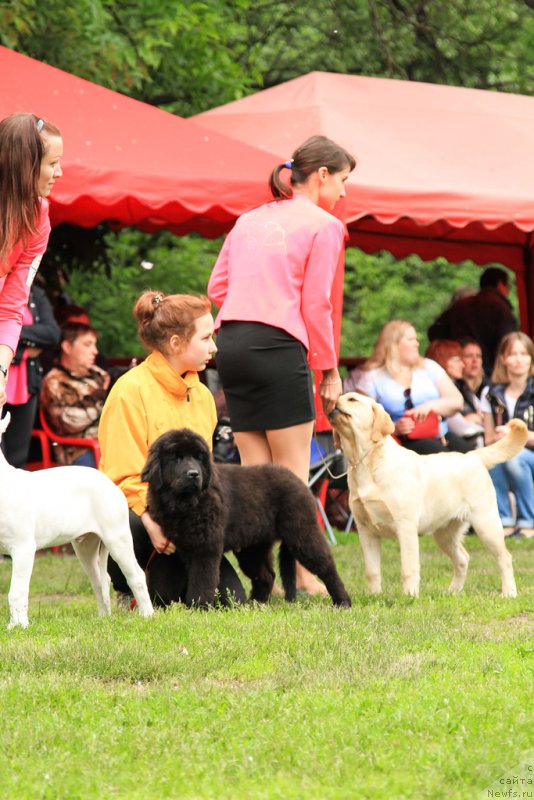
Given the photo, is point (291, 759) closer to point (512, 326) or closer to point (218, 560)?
point (218, 560)

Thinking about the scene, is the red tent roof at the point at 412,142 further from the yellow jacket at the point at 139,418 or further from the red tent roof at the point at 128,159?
the yellow jacket at the point at 139,418

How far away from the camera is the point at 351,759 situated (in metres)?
3.66

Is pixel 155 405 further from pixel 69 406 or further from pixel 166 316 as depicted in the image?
pixel 69 406

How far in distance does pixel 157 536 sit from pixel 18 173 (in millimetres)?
1904

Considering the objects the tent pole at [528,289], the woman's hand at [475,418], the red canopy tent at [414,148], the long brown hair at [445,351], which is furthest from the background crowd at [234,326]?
the tent pole at [528,289]

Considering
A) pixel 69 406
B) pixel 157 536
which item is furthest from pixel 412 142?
pixel 157 536

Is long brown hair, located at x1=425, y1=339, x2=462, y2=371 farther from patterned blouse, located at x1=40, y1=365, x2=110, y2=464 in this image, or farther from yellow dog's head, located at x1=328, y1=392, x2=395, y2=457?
yellow dog's head, located at x1=328, y1=392, x2=395, y2=457

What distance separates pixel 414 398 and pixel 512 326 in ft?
9.81

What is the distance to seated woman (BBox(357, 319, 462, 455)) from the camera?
403 inches

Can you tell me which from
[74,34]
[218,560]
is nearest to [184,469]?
[218,560]

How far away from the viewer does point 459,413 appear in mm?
11414

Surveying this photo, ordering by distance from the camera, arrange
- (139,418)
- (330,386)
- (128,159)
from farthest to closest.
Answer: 1. (128,159)
2. (330,386)
3. (139,418)

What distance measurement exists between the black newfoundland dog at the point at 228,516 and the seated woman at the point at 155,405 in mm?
248

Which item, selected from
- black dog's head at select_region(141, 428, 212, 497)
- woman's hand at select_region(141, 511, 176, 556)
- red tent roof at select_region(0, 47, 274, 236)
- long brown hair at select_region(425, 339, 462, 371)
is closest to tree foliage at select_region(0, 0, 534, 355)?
red tent roof at select_region(0, 47, 274, 236)
